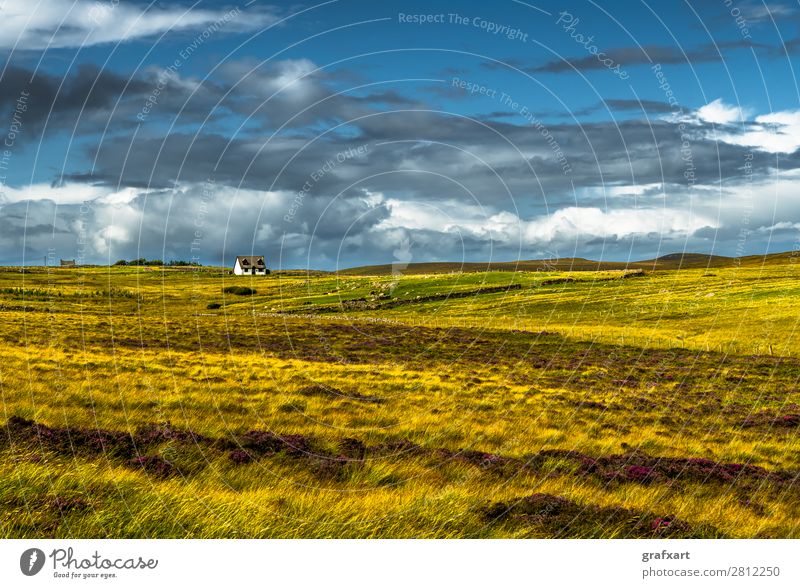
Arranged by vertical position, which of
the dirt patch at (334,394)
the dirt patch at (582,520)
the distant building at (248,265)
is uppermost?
the distant building at (248,265)

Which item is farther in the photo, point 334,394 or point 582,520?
point 334,394

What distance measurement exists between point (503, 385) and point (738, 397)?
13.4 metres

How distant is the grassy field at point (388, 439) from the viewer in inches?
424

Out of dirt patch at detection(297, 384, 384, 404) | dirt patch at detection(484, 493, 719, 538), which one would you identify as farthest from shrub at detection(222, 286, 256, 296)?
dirt patch at detection(484, 493, 719, 538)

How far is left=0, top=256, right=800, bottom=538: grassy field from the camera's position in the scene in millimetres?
10781

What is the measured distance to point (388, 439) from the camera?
18812mm

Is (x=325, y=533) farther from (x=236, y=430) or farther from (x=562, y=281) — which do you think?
(x=562, y=281)

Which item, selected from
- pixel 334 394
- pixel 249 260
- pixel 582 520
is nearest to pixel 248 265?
pixel 249 260
